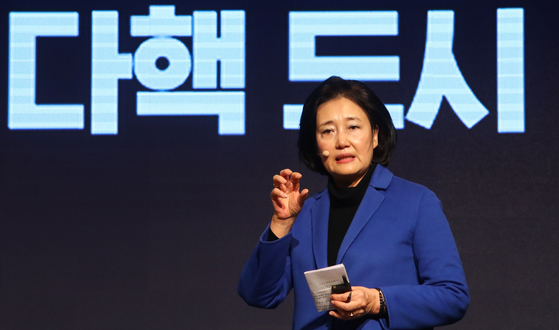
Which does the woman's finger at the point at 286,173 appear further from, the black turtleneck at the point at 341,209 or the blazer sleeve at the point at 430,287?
the blazer sleeve at the point at 430,287

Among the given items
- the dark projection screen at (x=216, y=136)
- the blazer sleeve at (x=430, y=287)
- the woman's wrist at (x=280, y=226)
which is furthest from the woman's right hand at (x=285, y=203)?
the dark projection screen at (x=216, y=136)

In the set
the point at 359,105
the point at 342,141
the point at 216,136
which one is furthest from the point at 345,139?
the point at 216,136

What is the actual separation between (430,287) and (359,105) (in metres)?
0.51

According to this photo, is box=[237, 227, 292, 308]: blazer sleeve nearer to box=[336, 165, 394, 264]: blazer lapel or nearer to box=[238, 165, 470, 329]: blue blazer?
box=[238, 165, 470, 329]: blue blazer

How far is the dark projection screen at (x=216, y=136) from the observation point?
3.10 meters

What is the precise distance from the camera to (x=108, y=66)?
318cm

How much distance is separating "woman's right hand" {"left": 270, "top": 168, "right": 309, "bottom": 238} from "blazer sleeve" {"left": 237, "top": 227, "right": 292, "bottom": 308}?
3 cm

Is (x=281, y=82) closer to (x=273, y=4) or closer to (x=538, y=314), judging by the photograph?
(x=273, y=4)

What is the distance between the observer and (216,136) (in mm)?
3164

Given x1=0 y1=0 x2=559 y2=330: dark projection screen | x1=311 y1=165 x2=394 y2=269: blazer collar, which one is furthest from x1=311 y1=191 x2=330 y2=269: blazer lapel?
x1=0 y1=0 x2=559 y2=330: dark projection screen

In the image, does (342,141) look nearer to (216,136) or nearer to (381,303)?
(381,303)

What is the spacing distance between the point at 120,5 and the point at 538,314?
270 cm

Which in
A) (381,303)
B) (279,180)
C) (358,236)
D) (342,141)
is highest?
(342,141)

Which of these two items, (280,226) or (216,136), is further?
(216,136)
